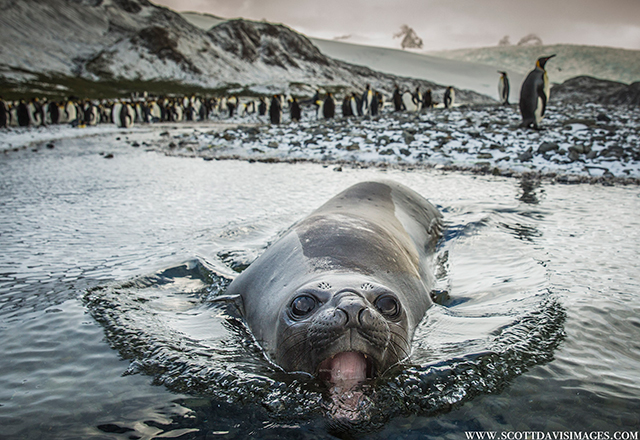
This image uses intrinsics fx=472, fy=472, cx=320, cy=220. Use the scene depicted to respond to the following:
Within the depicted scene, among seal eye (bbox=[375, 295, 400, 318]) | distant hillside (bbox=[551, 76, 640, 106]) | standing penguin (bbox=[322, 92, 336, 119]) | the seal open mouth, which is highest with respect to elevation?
distant hillside (bbox=[551, 76, 640, 106])

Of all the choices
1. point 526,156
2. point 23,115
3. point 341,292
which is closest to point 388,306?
point 341,292

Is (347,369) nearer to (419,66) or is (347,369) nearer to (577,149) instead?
(577,149)

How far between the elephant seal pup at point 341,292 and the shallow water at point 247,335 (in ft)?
0.38

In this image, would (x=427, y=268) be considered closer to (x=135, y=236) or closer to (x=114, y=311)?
(x=114, y=311)

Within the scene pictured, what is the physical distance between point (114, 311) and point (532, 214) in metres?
4.67

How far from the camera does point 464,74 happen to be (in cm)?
9269

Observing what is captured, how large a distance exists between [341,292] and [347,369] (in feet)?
1.07

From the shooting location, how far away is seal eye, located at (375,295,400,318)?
210cm

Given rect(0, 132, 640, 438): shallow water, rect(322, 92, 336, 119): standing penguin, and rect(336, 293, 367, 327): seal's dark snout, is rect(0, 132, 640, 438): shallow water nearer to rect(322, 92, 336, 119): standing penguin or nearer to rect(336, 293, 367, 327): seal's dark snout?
rect(336, 293, 367, 327): seal's dark snout

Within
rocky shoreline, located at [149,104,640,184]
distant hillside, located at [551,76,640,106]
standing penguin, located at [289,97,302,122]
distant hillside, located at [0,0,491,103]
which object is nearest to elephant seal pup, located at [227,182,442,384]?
rocky shoreline, located at [149,104,640,184]

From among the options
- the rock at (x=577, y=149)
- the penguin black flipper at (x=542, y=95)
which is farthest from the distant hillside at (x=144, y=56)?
the rock at (x=577, y=149)

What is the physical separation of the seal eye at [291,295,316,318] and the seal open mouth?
0.74 feet

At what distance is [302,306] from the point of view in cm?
208

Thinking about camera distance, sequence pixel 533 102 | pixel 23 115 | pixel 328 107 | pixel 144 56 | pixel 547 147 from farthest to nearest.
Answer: pixel 144 56, pixel 328 107, pixel 23 115, pixel 533 102, pixel 547 147
